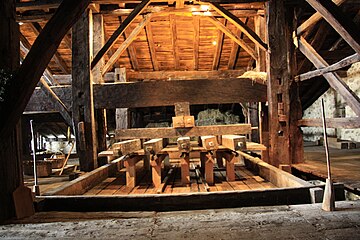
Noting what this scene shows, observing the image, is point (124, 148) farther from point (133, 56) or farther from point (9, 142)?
point (133, 56)

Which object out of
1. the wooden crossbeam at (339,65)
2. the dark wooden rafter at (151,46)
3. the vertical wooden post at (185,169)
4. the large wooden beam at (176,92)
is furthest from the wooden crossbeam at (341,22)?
the dark wooden rafter at (151,46)

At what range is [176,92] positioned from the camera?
5.46 metres

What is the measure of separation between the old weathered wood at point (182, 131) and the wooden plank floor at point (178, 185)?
31.3 inches

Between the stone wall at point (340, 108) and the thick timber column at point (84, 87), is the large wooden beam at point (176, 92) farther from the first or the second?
the stone wall at point (340, 108)

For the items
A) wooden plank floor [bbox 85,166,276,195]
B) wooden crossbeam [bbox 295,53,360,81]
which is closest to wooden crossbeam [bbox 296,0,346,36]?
wooden crossbeam [bbox 295,53,360,81]

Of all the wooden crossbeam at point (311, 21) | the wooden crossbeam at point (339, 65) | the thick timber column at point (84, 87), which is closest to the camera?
the wooden crossbeam at point (339, 65)

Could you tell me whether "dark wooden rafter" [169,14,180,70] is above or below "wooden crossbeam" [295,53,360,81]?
above

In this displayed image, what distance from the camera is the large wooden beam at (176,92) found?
547 centimetres

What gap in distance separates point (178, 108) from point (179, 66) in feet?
14.3

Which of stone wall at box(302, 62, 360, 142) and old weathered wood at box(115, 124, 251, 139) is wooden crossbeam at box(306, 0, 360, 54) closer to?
old weathered wood at box(115, 124, 251, 139)

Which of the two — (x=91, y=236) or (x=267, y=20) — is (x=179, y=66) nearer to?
(x=267, y=20)

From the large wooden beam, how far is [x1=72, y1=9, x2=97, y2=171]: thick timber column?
0.80 ft

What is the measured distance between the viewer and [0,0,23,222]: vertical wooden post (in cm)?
255

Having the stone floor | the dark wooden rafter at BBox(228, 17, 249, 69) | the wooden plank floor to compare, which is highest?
the dark wooden rafter at BBox(228, 17, 249, 69)
